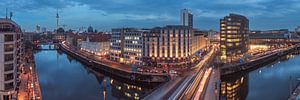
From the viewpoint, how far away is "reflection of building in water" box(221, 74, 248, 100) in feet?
180

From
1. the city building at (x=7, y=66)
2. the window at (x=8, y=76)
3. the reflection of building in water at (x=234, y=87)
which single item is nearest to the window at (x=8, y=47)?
A: the city building at (x=7, y=66)

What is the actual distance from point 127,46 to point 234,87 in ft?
131

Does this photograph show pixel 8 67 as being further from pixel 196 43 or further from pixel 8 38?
pixel 196 43

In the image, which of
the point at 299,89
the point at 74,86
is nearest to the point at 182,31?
the point at 74,86

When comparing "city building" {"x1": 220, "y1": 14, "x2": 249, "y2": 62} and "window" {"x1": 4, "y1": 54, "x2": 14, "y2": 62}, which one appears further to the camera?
"city building" {"x1": 220, "y1": 14, "x2": 249, "y2": 62}

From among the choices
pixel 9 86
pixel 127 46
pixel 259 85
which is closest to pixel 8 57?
pixel 9 86

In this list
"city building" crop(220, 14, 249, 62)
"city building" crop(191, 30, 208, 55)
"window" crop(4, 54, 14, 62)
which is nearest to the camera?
"window" crop(4, 54, 14, 62)

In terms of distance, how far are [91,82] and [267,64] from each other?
61933 mm

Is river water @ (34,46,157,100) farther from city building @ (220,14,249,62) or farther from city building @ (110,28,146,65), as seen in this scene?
city building @ (220,14,249,62)

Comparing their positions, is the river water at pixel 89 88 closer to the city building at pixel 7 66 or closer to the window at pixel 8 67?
the city building at pixel 7 66

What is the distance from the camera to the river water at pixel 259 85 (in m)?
55.0

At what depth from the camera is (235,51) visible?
116 meters

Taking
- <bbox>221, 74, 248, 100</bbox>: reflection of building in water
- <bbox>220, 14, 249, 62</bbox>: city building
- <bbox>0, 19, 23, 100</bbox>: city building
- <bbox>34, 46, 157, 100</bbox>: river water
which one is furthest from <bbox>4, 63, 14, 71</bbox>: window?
<bbox>220, 14, 249, 62</bbox>: city building

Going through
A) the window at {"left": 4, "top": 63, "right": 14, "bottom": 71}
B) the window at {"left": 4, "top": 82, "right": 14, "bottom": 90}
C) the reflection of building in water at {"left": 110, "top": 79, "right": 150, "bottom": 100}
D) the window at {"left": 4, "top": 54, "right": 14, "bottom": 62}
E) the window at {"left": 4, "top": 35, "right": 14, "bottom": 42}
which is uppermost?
the window at {"left": 4, "top": 35, "right": 14, "bottom": 42}
